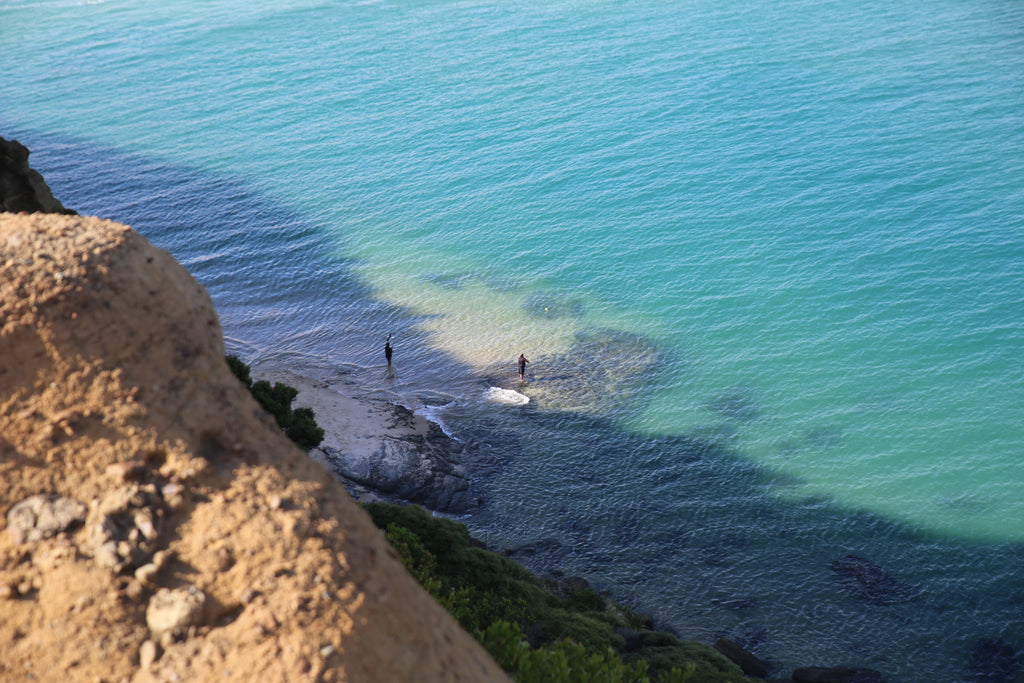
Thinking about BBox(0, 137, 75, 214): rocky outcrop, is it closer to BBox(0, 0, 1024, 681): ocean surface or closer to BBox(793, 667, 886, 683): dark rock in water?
BBox(0, 0, 1024, 681): ocean surface

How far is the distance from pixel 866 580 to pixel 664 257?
2909 centimetres

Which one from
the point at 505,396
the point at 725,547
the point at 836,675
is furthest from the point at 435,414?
the point at 836,675

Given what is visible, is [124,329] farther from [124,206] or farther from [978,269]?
[124,206]

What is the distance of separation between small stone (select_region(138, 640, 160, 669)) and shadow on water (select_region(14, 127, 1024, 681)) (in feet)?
71.9

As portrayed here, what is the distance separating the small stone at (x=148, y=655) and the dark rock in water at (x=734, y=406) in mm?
33838

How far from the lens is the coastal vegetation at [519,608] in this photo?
755 inches

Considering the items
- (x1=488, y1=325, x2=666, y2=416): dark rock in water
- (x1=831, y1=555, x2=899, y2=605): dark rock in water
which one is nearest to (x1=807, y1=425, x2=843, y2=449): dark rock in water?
(x1=831, y1=555, x2=899, y2=605): dark rock in water

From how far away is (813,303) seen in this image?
160ft

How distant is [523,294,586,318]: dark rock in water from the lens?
49156 mm

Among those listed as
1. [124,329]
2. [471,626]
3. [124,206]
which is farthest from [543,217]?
[124,329]

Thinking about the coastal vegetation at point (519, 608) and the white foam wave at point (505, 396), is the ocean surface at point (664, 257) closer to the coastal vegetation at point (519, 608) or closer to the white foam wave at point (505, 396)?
the white foam wave at point (505, 396)

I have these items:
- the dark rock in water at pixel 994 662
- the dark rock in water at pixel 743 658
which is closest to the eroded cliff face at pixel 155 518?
the dark rock in water at pixel 743 658

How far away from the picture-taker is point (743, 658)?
2609cm

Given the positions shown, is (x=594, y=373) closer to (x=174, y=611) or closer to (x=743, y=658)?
(x=743, y=658)
